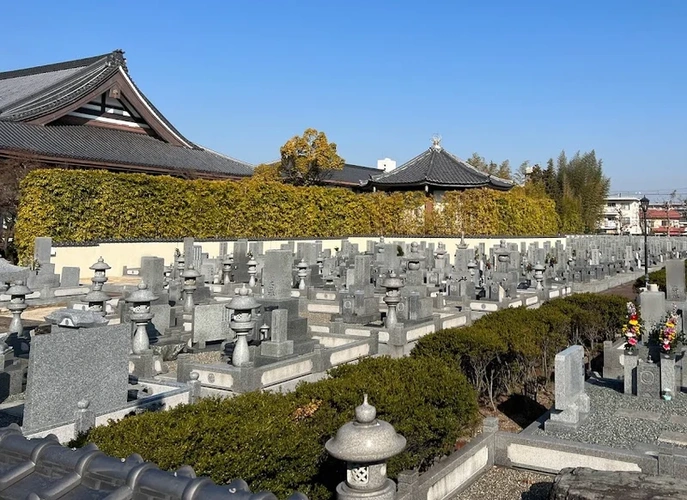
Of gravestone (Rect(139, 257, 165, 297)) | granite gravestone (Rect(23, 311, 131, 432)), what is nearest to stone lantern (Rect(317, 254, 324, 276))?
gravestone (Rect(139, 257, 165, 297))

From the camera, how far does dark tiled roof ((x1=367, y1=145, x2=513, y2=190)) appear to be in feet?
132

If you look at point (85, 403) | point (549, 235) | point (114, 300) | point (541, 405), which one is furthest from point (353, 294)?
point (549, 235)

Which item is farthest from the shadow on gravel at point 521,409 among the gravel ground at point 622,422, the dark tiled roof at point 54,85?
the dark tiled roof at point 54,85

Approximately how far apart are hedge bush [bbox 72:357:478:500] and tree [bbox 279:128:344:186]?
33.6 metres

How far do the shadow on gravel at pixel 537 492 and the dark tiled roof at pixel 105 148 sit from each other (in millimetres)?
24890

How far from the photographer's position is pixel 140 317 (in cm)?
907

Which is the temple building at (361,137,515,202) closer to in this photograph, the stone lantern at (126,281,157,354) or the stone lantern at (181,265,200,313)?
the stone lantern at (181,265,200,313)

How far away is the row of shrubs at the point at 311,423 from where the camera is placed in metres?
4.18

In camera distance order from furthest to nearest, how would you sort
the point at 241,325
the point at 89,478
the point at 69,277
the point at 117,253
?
the point at 117,253
the point at 69,277
the point at 241,325
the point at 89,478

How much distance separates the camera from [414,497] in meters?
4.76

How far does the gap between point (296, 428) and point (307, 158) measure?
3561cm

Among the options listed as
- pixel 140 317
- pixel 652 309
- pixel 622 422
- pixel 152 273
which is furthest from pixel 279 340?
pixel 652 309

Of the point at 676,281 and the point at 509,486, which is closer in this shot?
the point at 509,486

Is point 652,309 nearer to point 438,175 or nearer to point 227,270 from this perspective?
point 227,270
